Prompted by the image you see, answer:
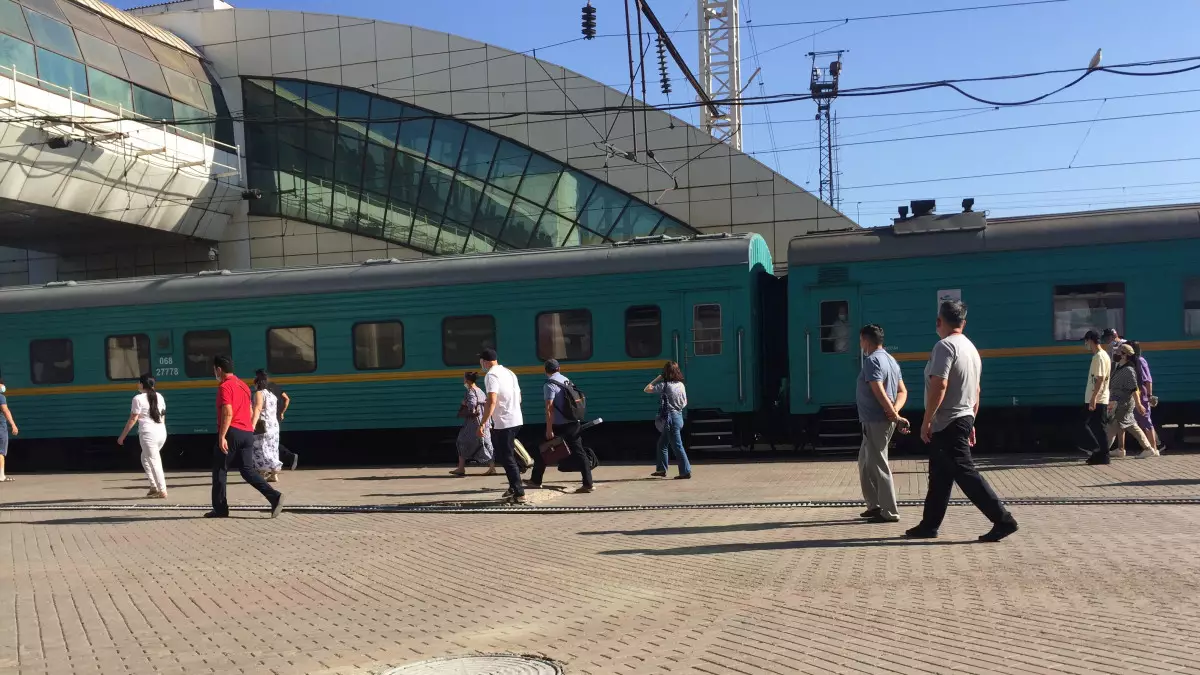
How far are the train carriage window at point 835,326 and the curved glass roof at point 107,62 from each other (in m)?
14.3

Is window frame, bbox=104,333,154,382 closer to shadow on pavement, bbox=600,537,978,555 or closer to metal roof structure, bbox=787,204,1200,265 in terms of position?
metal roof structure, bbox=787,204,1200,265

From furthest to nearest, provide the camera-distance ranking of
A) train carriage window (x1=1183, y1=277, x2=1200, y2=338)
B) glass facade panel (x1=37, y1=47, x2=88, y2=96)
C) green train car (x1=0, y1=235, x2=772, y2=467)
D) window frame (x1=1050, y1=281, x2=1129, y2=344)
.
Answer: glass facade panel (x1=37, y1=47, x2=88, y2=96) < green train car (x1=0, y1=235, x2=772, y2=467) < window frame (x1=1050, y1=281, x2=1129, y2=344) < train carriage window (x1=1183, y1=277, x2=1200, y2=338)

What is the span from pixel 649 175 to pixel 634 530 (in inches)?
762

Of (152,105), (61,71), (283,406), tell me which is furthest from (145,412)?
(152,105)

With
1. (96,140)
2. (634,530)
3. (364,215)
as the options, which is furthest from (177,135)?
(634,530)

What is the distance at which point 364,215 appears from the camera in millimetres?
30062

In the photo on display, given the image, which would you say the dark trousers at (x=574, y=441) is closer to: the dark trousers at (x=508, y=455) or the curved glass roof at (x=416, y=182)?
the dark trousers at (x=508, y=455)

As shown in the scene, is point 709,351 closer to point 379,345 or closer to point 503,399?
point 503,399

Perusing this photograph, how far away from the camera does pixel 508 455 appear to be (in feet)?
36.7

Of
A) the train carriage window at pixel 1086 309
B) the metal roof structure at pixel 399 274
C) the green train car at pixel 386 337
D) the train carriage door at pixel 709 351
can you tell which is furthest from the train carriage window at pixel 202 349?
the train carriage window at pixel 1086 309

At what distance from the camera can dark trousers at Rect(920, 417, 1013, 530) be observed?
776 cm

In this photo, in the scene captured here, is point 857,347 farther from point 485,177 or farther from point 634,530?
point 485,177

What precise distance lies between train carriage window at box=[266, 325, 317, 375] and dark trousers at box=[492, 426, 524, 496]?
25.2ft

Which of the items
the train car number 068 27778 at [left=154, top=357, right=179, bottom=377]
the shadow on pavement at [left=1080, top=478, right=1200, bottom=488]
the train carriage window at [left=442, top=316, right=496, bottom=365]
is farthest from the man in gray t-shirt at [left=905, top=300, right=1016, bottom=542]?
the train car number 068 27778 at [left=154, top=357, right=179, bottom=377]
